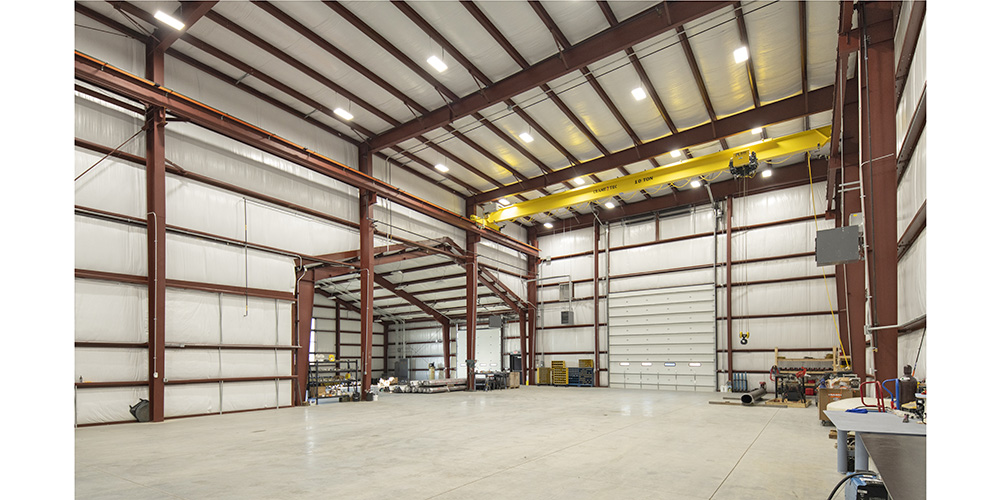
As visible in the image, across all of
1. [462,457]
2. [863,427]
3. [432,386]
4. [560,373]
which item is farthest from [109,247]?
[560,373]

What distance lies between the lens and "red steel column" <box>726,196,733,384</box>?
892 inches

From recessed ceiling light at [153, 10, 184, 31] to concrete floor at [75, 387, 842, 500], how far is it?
918 centimetres

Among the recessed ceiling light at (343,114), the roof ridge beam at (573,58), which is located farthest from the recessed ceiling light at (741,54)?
the recessed ceiling light at (343,114)

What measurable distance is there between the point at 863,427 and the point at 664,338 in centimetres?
2139

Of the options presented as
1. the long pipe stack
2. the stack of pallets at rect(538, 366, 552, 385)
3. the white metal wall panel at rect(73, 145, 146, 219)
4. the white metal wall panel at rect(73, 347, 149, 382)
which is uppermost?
the white metal wall panel at rect(73, 145, 146, 219)

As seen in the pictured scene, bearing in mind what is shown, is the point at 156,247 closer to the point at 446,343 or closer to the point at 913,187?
the point at 913,187

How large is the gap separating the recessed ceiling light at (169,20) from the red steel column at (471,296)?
46.6 feet

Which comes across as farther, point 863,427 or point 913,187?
point 913,187

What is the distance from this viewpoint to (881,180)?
789cm

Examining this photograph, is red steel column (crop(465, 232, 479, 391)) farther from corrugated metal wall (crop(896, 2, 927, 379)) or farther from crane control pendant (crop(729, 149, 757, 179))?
corrugated metal wall (crop(896, 2, 927, 379))

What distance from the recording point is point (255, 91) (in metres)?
16.2

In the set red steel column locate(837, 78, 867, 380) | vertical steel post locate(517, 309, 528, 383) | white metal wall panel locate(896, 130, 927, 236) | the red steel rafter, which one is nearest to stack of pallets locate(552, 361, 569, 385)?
vertical steel post locate(517, 309, 528, 383)

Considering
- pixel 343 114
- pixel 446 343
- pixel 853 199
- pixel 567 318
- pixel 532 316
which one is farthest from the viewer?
pixel 446 343

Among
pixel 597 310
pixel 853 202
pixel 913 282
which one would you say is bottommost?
pixel 597 310
